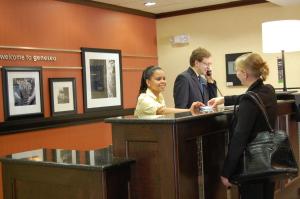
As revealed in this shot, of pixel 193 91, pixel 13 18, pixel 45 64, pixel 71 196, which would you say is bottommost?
pixel 71 196

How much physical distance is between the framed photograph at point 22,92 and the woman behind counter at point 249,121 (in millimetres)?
2687

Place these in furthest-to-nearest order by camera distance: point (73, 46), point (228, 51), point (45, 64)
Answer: point (228, 51)
point (73, 46)
point (45, 64)

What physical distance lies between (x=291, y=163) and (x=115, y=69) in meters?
3.88

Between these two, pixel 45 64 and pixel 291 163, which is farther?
pixel 45 64

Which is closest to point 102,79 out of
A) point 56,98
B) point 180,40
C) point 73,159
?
point 56,98

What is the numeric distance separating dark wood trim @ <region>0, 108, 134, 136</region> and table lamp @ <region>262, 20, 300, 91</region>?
7.75ft

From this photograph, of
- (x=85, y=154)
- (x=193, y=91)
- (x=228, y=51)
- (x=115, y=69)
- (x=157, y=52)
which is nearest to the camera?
(x=85, y=154)

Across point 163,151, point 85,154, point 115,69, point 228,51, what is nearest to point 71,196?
point 85,154

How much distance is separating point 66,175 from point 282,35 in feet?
9.84

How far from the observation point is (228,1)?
20.1 ft

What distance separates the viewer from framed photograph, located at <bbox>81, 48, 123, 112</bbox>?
5.41 metres

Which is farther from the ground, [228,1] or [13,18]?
[228,1]

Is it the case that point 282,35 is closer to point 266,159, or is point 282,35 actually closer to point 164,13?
point 266,159

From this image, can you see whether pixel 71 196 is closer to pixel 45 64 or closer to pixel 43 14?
pixel 45 64
